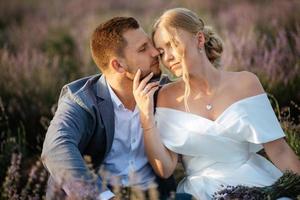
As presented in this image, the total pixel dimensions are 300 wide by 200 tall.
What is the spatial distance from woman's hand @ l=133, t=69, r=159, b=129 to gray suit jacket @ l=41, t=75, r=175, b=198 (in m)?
0.21

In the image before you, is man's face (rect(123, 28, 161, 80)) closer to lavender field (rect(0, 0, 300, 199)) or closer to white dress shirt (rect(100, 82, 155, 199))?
white dress shirt (rect(100, 82, 155, 199))

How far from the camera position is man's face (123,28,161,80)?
144 inches

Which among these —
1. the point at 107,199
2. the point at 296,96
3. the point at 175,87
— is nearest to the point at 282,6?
the point at 296,96

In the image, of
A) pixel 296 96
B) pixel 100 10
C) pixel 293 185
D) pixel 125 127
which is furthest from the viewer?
pixel 100 10

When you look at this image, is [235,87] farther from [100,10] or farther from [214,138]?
[100,10]

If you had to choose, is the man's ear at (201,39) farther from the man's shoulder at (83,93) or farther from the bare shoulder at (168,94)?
the man's shoulder at (83,93)

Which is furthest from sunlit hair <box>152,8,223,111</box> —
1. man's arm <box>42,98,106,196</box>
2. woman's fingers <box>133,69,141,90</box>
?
man's arm <box>42,98,106,196</box>

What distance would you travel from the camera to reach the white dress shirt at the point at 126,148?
375cm

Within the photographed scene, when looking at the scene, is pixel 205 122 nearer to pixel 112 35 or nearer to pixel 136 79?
pixel 136 79

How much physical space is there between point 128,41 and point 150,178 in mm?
745

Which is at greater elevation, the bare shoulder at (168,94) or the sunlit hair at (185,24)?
the sunlit hair at (185,24)

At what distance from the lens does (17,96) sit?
5836mm

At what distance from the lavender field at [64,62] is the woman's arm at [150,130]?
0.57 metres

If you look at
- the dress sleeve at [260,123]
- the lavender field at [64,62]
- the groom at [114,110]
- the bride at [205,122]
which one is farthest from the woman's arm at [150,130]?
the lavender field at [64,62]
